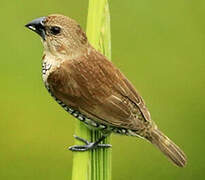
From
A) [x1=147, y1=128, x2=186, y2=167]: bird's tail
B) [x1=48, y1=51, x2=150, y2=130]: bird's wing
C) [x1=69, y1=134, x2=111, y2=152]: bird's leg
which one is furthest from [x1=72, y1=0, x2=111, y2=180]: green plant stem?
[x1=147, y1=128, x2=186, y2=167]: bird's tail

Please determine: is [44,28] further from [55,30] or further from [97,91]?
[97,91]

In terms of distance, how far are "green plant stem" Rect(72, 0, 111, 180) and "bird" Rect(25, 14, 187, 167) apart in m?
0.09

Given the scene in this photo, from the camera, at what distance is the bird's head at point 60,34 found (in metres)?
3.28

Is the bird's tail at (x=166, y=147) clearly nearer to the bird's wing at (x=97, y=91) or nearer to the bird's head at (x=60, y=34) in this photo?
the bird's wing at (x=97, y=91)

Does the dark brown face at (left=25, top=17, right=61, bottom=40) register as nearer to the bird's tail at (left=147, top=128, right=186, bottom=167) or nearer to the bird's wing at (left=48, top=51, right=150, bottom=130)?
the bird's wing at (left=48, top=51, right=150, bottom=130)

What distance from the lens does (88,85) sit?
3373 mm

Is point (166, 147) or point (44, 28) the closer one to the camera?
point (44, 28)

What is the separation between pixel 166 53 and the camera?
5.17 meters

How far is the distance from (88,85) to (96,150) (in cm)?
30

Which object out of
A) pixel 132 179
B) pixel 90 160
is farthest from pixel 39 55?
pixel 90 160

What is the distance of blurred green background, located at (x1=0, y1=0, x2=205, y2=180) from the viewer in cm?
471

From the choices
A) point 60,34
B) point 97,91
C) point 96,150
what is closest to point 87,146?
point 96,150
